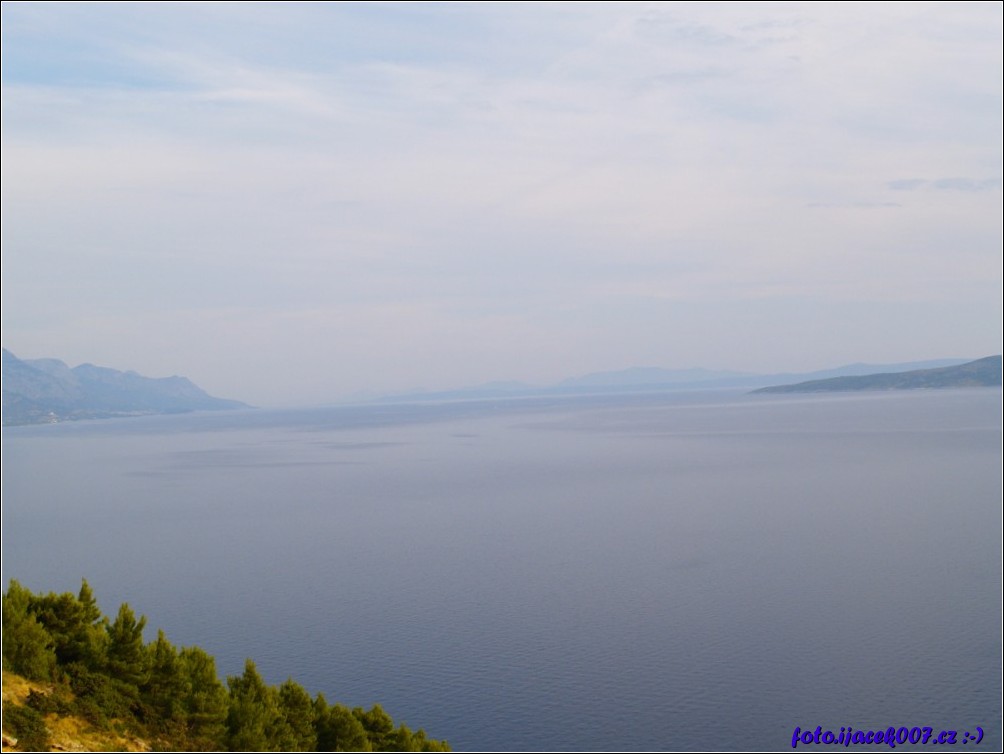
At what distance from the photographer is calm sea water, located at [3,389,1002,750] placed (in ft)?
124

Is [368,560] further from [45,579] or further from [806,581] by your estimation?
[806,581]

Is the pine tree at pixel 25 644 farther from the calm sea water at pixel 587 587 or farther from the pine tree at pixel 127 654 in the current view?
the calm sea water at pixel 587 587

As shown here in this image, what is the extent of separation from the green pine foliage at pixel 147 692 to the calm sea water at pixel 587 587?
13316mm

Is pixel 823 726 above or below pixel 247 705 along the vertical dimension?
below

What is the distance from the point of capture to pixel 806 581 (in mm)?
55812

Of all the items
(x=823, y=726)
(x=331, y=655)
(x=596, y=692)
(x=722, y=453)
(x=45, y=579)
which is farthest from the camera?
(x=722, y=453)

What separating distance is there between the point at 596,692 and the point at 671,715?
3609mm

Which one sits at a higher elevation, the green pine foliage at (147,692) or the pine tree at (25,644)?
the pine tree at (25,644)

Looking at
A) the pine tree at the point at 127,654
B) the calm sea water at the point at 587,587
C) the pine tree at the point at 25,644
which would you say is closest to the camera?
the pine tree at the point at 25,644

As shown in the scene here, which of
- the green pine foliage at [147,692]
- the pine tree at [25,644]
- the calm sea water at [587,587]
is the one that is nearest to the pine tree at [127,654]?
the green pine foliage at [147,692]

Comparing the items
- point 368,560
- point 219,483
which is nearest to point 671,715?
point 368,560

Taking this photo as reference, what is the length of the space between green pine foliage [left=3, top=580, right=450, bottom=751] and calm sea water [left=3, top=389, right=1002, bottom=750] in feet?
43.7

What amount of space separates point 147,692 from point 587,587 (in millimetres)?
37487

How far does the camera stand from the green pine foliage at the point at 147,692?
19.6 m
